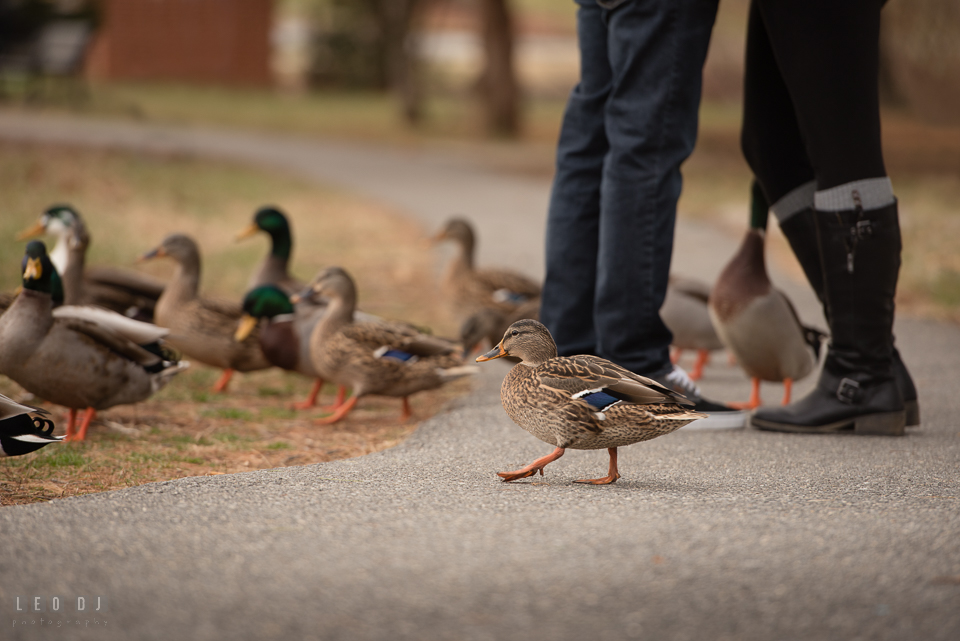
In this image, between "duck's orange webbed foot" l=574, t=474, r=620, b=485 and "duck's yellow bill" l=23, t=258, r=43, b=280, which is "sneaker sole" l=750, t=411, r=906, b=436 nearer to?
"duck's orange webbed foot" l=574, t=474, r=620, b=485

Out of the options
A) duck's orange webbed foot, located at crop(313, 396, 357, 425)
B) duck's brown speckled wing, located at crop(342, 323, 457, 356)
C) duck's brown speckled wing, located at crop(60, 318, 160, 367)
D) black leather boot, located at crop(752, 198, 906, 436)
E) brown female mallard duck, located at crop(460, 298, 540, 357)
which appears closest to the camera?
black leather boot, located at crop(752, 198, 906, 436)

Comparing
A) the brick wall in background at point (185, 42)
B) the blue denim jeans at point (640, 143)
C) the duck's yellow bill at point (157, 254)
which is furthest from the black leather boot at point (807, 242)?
the brick wall in background at point (185, 42)

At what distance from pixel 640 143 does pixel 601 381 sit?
40.1 inches

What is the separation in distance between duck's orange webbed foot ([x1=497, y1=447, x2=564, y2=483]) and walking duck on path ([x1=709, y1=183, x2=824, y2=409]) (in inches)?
60.4

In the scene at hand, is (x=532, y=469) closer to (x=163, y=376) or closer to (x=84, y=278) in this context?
(x=163, y=376)

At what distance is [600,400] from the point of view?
2.94 metres

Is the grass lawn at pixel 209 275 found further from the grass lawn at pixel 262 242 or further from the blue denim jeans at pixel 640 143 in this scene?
the blue denim jeans at pixel 640 143

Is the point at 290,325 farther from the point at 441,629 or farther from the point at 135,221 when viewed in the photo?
the point at 135,221

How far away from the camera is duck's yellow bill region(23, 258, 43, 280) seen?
3.88 meters

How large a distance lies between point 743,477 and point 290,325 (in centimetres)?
239

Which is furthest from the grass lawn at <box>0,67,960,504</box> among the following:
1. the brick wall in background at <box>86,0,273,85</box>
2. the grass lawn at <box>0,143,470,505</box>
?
the brick wall in background at <box>86,0,273,85</box>

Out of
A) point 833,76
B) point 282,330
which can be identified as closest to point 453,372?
point 282,330

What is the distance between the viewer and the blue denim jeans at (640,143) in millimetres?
3588

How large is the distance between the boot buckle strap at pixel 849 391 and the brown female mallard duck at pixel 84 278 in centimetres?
339
